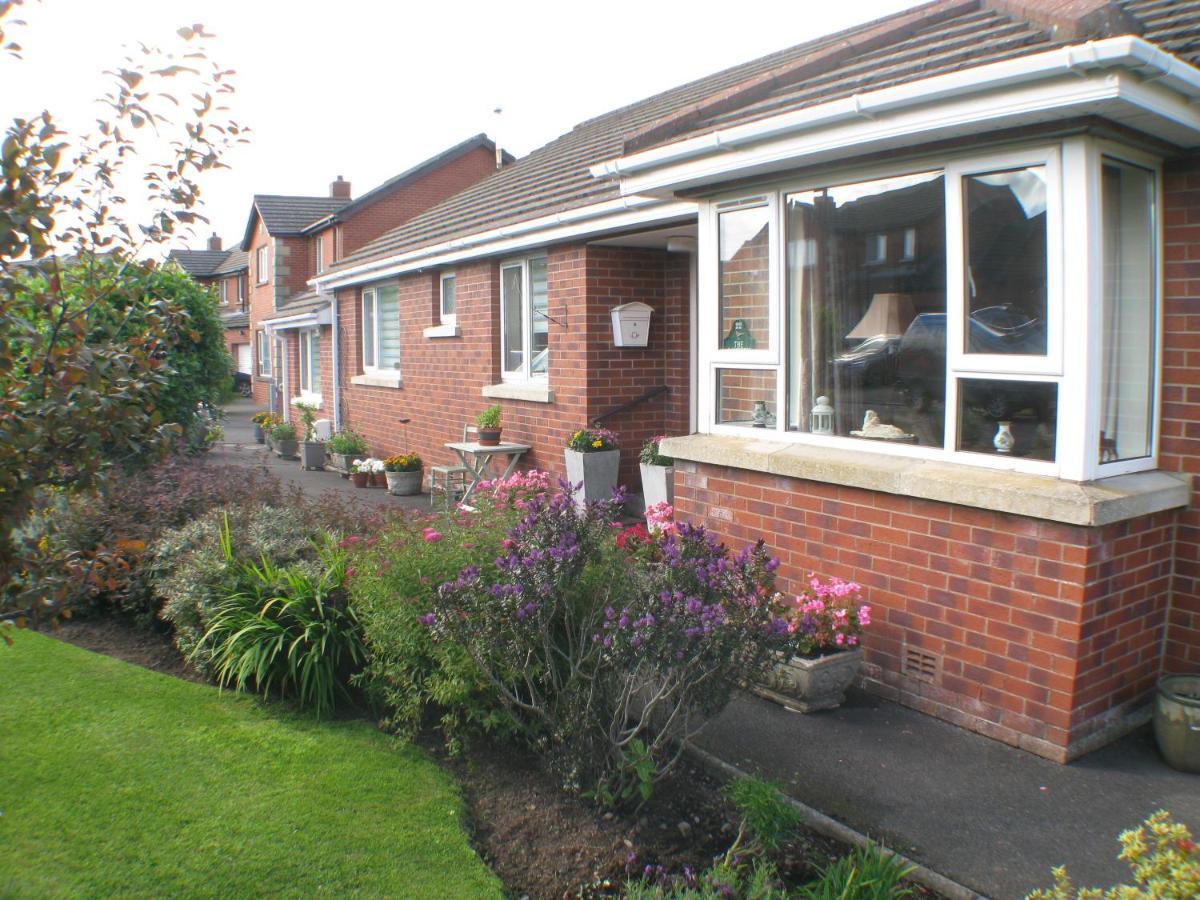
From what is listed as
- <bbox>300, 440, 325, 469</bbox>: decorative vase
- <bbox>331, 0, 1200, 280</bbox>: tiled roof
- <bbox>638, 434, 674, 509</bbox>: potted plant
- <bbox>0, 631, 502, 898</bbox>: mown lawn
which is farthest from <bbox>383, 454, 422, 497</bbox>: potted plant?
<bbox>0, 631, 502, 898</bbox>: mown lawn

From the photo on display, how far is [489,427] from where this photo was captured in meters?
11.4

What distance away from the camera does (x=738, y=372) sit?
23.1ft

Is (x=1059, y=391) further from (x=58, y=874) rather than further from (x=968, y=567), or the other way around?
(x=58, y=874)

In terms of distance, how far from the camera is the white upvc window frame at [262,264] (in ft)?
109

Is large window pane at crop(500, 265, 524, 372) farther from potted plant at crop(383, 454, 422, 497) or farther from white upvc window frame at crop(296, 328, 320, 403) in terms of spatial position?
white upvc window frame at crop(296, 328, 320, 403)

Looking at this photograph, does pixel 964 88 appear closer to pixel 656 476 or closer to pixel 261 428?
pixel 656 476

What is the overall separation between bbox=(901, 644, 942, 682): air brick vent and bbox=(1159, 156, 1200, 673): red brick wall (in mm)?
1272

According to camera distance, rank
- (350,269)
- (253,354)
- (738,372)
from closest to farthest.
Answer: (738,372)
(350,269)
(253,354)

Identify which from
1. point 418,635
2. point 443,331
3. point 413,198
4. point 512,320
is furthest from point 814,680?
point 413,198

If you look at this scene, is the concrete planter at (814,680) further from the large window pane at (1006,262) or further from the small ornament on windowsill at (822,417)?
the large window pane at (1006,262)

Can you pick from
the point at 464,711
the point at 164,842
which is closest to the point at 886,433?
the point at 464,711

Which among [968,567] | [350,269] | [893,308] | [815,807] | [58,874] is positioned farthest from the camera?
[350,269]

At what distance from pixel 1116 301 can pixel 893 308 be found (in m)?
1.18

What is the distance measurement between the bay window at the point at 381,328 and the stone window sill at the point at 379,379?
101 millimetres
